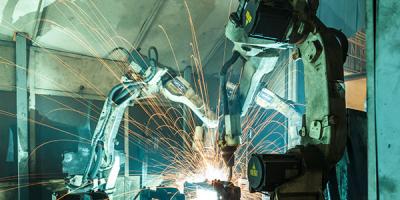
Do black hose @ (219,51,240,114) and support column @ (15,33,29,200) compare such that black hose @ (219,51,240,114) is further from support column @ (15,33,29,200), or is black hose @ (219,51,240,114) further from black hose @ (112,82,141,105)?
support column @ (15,33,29,200)

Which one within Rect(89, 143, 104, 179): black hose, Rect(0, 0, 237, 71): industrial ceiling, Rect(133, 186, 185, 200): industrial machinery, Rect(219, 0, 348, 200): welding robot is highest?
Rect(0, 0, 237, 71): industrial ceiling

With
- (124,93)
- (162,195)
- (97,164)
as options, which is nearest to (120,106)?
(124,93)

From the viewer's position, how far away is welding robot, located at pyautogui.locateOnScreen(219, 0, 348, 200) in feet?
4.90

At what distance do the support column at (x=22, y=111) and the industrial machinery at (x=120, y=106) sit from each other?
106 centimetres

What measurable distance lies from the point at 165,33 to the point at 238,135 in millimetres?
3155

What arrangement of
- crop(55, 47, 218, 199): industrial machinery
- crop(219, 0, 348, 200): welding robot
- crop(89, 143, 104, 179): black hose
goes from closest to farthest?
crop(219, 0, 348, 200): welding robot, crop(55, 47, 218, 199): industrial machinery, crop(89, 143, 104, 179): black hose

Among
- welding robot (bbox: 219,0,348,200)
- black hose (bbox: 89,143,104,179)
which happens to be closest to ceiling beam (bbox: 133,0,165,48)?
black hose (bbox: 89,143,104,179)

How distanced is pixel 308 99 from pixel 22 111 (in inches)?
159

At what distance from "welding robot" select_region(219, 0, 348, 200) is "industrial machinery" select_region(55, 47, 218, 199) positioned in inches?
68.2

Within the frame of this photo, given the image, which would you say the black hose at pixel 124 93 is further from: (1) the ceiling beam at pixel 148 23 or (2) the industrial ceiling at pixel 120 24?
(1) the ceiling beam at pixel 148 23

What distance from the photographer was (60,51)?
4648 mm

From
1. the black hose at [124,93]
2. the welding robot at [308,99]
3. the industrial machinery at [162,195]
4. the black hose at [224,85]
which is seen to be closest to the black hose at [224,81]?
the black hose at [224,85]

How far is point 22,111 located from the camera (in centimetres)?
437

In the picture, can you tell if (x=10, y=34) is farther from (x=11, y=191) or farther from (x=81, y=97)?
(x=11, y=191)
